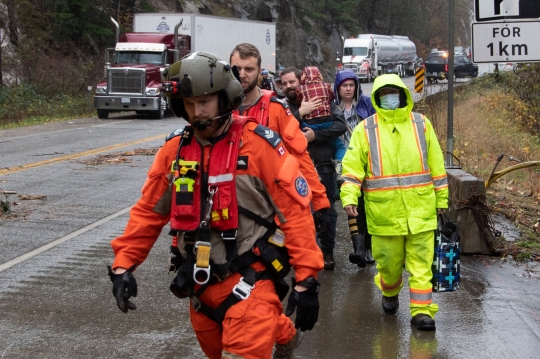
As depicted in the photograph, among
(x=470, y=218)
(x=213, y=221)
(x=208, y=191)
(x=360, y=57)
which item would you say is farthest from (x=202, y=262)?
(x=360, y=57)

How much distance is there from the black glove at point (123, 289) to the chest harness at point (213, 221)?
20cm

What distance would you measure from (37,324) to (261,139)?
3.00 meters

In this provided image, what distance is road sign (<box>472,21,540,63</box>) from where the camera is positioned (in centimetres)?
838

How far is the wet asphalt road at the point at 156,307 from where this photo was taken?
18.3 ft

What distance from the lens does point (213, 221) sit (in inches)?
143

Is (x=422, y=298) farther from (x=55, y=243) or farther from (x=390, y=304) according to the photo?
(x=55, y=243)

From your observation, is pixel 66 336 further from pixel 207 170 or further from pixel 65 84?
pixel 65 84

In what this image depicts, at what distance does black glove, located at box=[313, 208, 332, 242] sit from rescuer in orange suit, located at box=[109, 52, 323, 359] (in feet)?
12.9

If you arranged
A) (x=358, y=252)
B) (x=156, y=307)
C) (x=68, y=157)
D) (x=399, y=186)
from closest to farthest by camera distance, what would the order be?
(x=399, y=186) → (x=156, y=307) → (x=358, y=252) → (x=68, y=157)

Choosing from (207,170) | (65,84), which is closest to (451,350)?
(207,170)

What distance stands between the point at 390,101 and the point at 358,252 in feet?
6.45

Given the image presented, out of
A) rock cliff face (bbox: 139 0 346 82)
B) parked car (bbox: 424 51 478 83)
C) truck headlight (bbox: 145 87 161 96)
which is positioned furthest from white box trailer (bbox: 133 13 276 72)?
parked car (bbox: 424 51 478 83)

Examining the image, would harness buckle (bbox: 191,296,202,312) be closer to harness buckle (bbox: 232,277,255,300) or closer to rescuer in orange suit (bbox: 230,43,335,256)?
harness buckle (bbox: 232,277,255,300)

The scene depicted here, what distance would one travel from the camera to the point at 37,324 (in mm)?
6023
